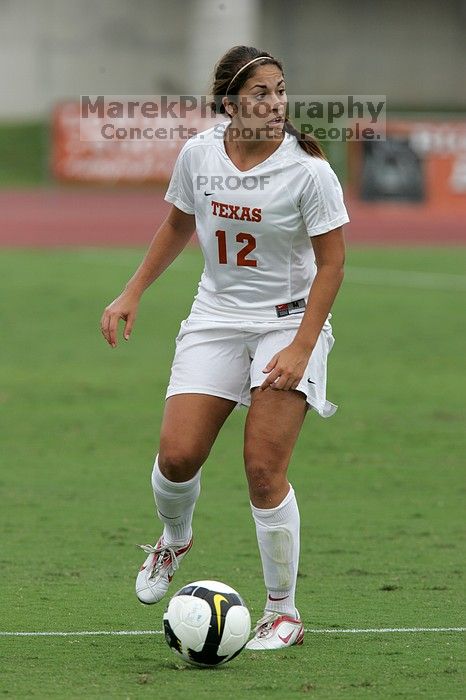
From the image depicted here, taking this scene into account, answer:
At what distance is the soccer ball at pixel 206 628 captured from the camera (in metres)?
5.18

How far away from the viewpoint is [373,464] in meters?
9.62

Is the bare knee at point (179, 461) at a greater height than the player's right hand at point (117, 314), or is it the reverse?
the player's right hand at point (117, 314)

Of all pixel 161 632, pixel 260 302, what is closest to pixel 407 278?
pixel 260 302

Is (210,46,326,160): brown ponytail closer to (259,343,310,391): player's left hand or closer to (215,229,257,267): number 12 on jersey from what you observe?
(215,229,257,267): number 12 on jersey

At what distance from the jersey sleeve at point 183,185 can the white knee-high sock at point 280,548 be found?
126cm

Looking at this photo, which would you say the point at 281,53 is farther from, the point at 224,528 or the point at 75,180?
the point at 224,528

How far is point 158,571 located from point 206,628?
868 mm

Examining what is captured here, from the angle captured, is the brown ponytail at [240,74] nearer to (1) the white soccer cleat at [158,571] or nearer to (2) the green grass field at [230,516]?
(1) the white soccer cleat at [158,571]

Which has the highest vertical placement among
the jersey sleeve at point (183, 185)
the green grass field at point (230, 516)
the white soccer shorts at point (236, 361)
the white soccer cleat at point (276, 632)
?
the jersey sleeve at point (183, 185)

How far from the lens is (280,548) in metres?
5.62

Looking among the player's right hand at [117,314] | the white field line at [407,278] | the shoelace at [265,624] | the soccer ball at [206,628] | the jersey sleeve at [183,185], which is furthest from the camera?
the white field line at [407,278]

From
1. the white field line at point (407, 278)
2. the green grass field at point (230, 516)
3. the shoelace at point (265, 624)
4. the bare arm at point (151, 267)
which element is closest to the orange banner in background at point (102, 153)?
the white field line at point (407, 278)

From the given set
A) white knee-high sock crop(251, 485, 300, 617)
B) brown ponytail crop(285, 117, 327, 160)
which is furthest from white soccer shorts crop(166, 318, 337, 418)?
brown ponytail crop(285, 117, 327, 160)

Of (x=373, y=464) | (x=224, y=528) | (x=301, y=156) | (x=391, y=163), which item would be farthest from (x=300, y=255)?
(x=391, y=163)
